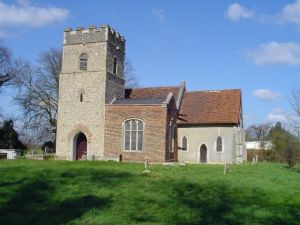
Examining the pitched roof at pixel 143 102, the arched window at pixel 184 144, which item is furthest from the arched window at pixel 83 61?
the arched window at pixel 184 144

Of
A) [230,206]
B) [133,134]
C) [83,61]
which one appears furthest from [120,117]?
[230,206]

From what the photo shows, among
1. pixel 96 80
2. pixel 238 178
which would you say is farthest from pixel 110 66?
pixel 238 178

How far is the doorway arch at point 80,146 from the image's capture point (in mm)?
35812

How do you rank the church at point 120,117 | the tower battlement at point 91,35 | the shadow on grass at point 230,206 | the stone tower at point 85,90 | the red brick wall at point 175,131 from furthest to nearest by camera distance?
the tower battlement at point 91,35
the stone tower at point 85,90
the red brick wall at point 175,131
the church at point 120,117
the shadow on grass at point 230,206

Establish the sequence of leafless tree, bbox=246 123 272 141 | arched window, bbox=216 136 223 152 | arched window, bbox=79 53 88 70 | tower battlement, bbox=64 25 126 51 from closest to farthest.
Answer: tower battlement, bbox=64 25 126 51
arched window, bbox=79 53 88 70
arched window, bbox=216 136 223 152
leafless tree, bbox=246 123 272 141

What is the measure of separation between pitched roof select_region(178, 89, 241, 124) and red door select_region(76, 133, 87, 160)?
9.35 m

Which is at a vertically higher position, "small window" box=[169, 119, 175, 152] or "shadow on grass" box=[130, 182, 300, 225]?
"small window" box=[169, 119, 175, 152]

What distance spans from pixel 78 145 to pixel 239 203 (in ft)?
77.1

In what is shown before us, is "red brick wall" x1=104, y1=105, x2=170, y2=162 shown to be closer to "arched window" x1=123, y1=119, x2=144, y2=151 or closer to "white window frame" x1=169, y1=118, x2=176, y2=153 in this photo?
"arched window" x1=123, y1=119, x2=144, y2=151

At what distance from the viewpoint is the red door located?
118 feet

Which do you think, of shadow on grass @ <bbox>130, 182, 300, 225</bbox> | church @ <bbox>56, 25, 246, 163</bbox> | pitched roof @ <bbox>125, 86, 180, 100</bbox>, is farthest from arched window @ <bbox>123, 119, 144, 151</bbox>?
shadow on grass @ <bbox>130, 182, 300, 225</bbox>

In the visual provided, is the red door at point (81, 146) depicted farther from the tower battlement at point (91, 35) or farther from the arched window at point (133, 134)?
the tower battlement at point (91, 35)

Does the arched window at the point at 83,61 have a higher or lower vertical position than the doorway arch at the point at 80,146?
higher

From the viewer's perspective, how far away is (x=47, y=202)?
47.2 feet
